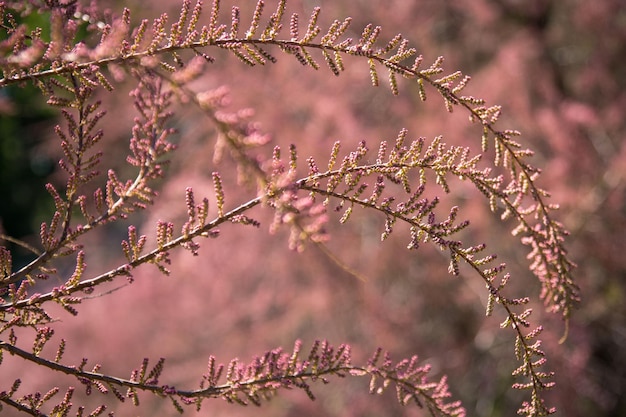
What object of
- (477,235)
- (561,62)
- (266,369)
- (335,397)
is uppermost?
(561,62)

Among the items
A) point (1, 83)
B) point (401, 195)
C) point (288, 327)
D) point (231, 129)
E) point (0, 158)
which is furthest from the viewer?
point (0, 158)

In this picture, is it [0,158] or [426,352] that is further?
[0,158]

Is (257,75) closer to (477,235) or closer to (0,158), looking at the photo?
(477,235)

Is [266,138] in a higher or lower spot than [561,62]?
lower

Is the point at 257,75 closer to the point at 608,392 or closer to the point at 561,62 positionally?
the point at 561,62

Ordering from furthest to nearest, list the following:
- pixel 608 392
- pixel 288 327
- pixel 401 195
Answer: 1. pixel 288 327
2. pixel 401 195
3. pixel 608 392

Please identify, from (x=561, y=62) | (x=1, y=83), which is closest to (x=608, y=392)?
(x=561, y=62)
